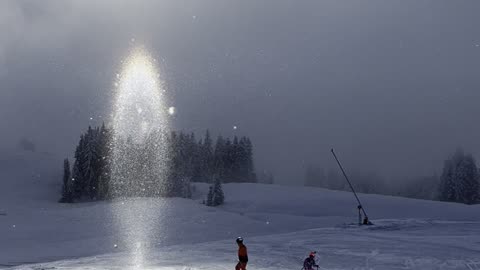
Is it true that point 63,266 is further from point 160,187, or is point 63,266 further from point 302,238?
point 160,187

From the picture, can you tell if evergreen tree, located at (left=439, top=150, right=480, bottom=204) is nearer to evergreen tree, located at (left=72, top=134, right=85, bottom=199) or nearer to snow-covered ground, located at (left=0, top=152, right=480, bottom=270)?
snow-covered ground, located at (left=0, top=152, right=480, bottom=270)

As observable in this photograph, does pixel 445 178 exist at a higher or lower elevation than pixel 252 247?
higher

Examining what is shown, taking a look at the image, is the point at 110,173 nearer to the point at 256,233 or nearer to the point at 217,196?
the point at 217,196

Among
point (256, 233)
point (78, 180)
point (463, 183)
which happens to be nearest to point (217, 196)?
point (256, 233)

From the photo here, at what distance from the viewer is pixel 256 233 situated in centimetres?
3988

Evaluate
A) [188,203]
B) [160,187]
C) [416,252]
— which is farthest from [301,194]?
[416,252]

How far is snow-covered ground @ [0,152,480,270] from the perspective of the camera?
2380 cm

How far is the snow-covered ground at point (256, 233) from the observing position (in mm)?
23797

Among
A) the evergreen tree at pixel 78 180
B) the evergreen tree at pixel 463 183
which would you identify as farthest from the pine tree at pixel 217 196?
the evergreen tree at pixel 463 183

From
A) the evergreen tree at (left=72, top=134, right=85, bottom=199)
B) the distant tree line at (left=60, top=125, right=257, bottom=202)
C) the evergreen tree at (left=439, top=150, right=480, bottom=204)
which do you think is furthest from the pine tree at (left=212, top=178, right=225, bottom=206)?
the evergreen tree at (left=439, top=150, right=480, bottom=204)

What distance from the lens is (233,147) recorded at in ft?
345

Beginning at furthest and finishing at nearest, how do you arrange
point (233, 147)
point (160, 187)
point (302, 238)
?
point (233, 147) → point (160, 187) → point (302, 238)

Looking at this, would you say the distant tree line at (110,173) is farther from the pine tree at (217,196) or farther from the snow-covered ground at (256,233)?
the snow-covered ground at (256,233)

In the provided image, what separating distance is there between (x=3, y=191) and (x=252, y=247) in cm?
6523
